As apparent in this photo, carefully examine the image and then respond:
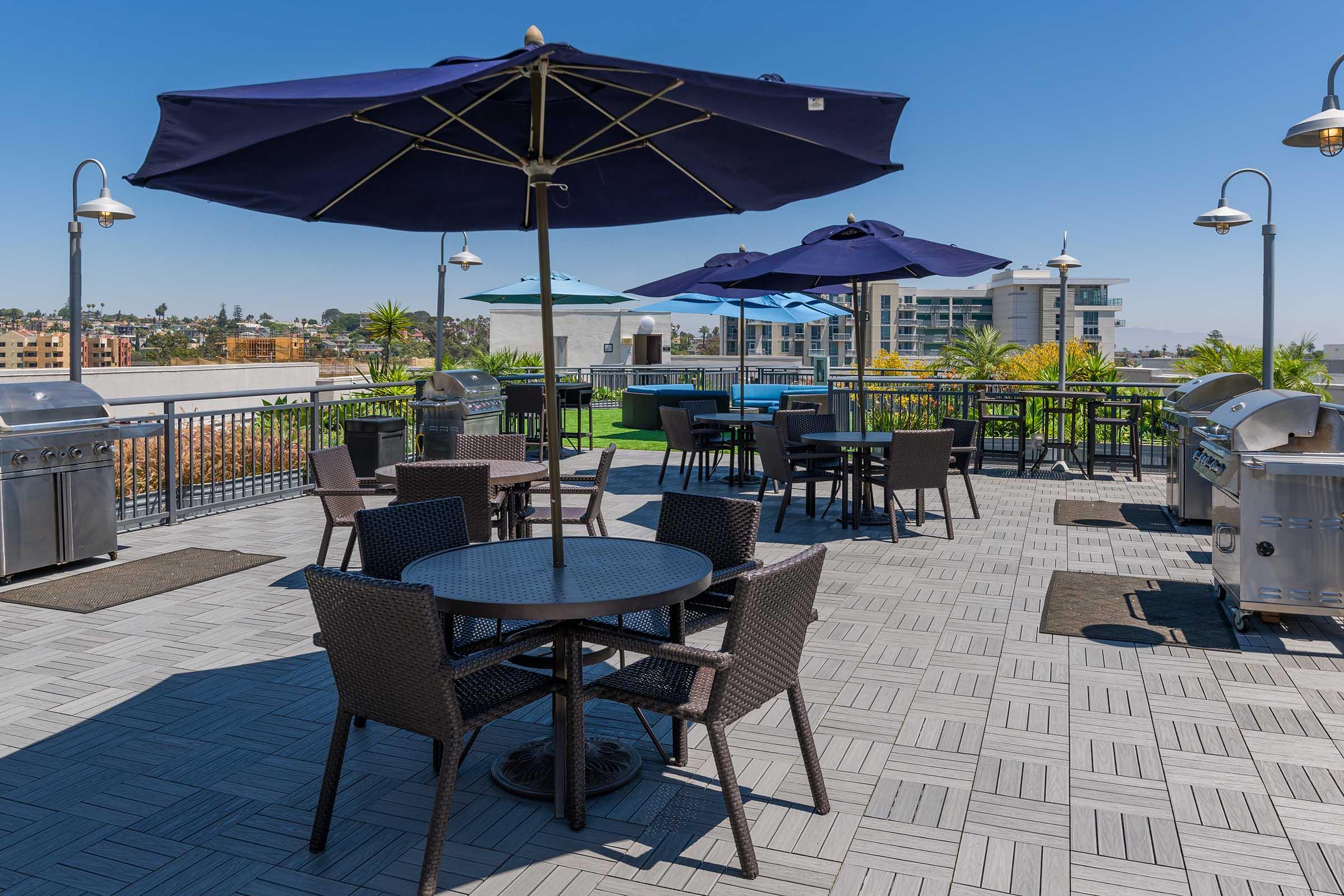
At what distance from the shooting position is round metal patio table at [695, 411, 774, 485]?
9289mm

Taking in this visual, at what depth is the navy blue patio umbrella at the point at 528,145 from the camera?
2.34 meters

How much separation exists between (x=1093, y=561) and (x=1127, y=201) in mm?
40003

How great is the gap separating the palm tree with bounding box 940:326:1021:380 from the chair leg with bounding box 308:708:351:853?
62.3 ft

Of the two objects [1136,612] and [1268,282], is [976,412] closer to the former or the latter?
[1268,282]

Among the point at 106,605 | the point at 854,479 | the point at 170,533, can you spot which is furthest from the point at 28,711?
the point at 854,479

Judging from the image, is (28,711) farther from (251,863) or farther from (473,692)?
(473,692)

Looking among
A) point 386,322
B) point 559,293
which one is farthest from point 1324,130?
point 386,322

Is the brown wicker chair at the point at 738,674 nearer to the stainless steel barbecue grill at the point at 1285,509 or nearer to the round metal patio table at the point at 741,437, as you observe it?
the stainless steel barbecue grill at the point at 1285,509

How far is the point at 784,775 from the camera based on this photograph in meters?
3.03

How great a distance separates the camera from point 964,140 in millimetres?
25516

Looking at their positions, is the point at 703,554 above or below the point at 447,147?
below

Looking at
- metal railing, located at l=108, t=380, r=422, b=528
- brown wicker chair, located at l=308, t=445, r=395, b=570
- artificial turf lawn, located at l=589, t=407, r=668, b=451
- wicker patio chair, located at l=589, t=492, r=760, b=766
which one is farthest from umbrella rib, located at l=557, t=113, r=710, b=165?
artificial turf lawn, located at l=589, t=407, r=668, b=451

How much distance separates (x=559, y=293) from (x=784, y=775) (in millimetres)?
8192

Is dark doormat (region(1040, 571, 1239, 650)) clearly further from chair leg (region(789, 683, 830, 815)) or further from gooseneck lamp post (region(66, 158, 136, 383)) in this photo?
gooseneck lamp post (region(66, 158, 136, 383))
